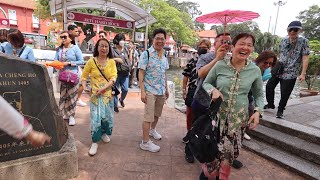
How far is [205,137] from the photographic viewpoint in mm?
2346

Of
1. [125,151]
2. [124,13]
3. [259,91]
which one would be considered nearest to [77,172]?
[125,151]

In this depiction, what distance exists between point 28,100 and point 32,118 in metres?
0.20

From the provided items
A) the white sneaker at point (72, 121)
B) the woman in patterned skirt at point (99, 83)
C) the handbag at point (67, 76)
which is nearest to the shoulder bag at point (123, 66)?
the handbag at point (67, 76)

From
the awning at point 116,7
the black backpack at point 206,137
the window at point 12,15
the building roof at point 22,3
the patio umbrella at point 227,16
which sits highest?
the building roof at point 22,3

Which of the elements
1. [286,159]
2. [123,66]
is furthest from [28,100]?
[286,159]

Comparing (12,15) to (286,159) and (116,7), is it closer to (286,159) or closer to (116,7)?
(116,7)

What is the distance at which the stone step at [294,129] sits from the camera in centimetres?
353

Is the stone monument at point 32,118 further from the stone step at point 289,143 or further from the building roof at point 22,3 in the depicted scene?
the building roof at point 22,3

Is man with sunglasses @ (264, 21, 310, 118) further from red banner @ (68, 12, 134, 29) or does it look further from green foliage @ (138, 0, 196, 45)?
green foliage @ (138, 0, 196, 45)

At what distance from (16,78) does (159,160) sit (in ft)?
6.89

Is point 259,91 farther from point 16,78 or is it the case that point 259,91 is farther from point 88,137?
point 88,137

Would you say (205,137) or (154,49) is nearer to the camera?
(205,137)

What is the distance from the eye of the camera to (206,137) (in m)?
2.34

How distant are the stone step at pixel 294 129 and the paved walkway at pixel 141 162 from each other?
722 millimetres
